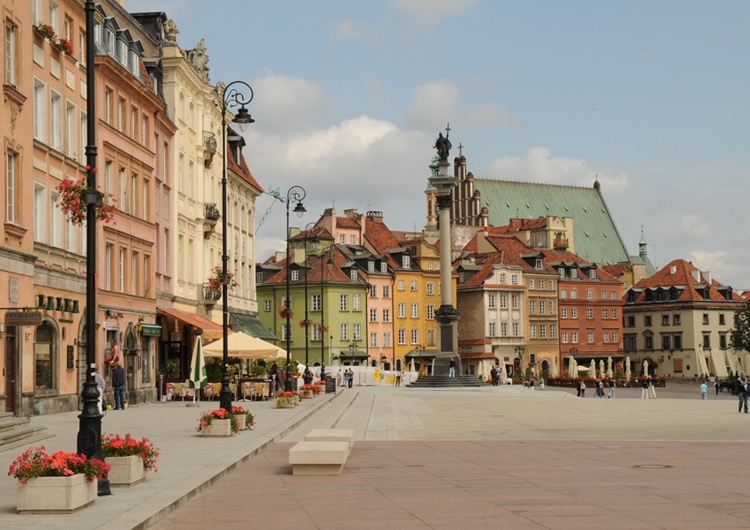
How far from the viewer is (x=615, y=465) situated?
69.5 feet

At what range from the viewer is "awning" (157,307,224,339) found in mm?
53694

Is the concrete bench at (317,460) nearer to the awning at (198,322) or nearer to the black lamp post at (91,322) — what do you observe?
the black lamp post at (91,322)

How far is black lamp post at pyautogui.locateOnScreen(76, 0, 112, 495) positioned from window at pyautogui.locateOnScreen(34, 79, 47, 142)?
19718mm

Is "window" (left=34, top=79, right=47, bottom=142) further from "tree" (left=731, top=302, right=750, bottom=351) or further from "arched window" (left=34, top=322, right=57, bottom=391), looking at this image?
"tree" (left=731, top=302, right=750, bottom=351)

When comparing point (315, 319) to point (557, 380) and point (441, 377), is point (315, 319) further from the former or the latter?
point (441, 377)

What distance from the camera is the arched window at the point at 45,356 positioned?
1373 inches

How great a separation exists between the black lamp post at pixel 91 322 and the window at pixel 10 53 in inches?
585

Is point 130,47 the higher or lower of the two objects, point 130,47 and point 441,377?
the higher

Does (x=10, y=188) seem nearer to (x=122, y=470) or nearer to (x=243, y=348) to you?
(x=122, y=470)

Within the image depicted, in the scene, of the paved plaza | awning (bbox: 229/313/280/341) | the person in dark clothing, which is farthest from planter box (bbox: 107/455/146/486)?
awning (bbox: 229/313/280/341)

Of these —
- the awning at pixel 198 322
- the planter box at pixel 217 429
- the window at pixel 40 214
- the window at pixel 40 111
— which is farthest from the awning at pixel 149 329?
the planter box at pixel 217 429

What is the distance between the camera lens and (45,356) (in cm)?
3575

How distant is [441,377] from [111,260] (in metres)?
45.2

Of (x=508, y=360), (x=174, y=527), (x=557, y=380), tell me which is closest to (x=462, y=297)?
(x=508, y=360)
